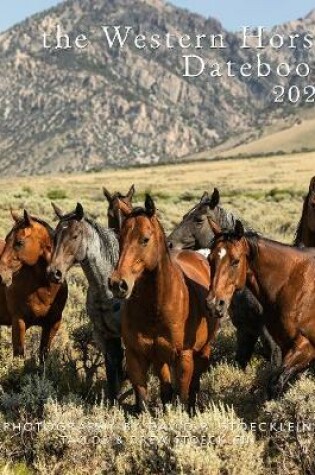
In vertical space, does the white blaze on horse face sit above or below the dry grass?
above

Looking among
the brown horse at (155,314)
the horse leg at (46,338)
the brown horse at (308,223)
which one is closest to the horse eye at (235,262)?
the brown horse at (155,314)

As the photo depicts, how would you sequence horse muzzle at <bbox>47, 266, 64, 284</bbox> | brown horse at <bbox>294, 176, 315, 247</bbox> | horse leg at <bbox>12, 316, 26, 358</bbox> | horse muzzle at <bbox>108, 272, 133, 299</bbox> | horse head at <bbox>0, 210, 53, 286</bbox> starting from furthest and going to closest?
brown horse at <bbox>294, 176, 315, 247</bbox> → horse leg at <bbox>12, 316, 26, 358</bbox> → horse head at <bbox>0, 210, 53, 286</bbox> → horse muzzle at <bbox>47, 266, 64, 284</bbox> → horse muzzle at <bbox>108, 272, 133, 299</bbox>

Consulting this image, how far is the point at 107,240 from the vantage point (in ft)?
24.0

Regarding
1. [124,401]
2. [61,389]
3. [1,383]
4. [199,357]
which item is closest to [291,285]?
[199,357]

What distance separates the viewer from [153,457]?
511 cm

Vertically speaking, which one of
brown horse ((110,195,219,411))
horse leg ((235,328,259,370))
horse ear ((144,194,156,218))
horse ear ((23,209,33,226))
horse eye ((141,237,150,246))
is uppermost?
horse ear ((144,194,156,218))

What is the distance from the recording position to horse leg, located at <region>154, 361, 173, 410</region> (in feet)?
20.5

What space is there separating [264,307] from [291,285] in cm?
31

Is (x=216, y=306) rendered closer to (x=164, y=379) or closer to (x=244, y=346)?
(x=164, y=379)

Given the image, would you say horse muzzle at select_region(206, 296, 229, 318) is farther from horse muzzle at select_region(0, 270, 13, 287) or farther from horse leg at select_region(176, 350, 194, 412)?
horse muzzle at select_region(0, 270, 13, 287)

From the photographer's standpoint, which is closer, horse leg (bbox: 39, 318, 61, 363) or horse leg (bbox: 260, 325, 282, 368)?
horse leg (bbox: 260, 325, 282, 368)

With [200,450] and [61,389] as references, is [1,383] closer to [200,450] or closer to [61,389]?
[61,389]

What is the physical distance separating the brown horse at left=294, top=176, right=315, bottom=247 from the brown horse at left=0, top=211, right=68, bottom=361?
316cm

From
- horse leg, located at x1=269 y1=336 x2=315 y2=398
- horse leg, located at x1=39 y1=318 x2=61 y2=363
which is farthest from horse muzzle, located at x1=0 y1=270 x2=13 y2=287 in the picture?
horse leg, located at x1=269 y1=336 x2=315 y2=398
